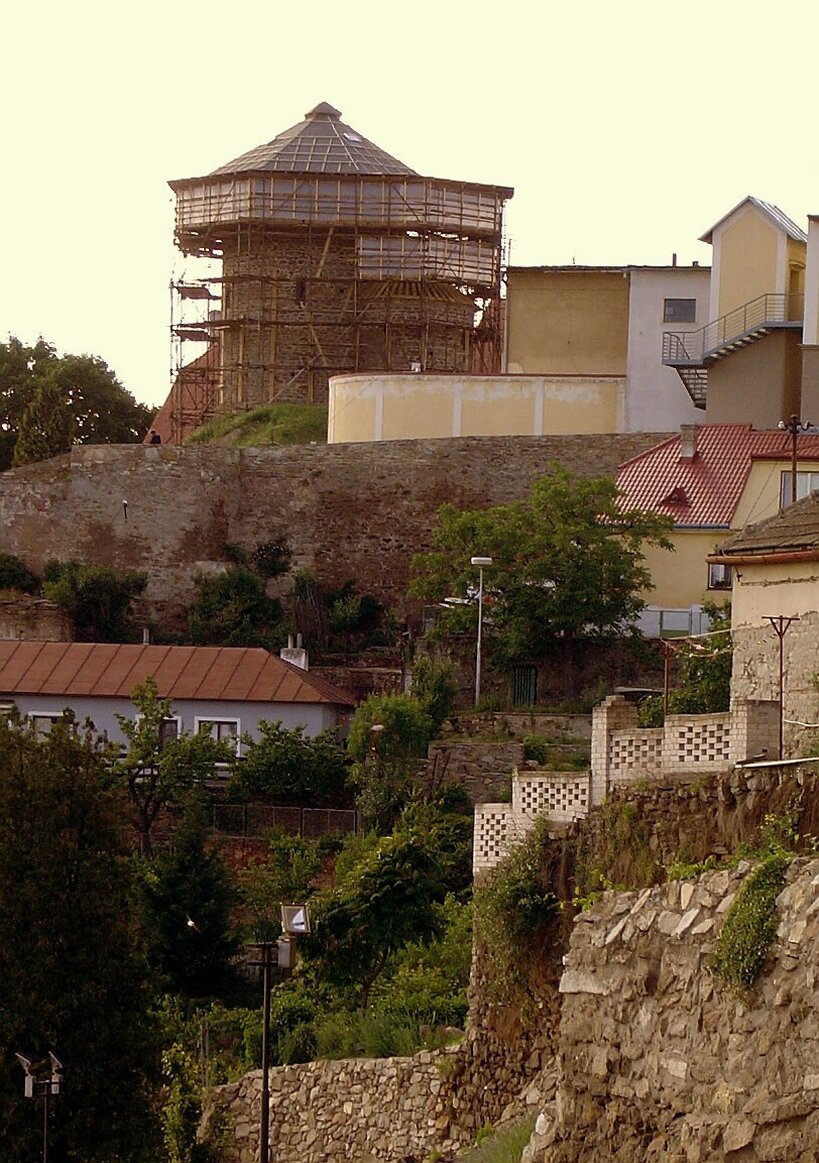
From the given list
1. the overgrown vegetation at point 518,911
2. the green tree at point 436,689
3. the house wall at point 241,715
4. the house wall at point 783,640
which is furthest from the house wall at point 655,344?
the overgrown vegetation at point 518,911

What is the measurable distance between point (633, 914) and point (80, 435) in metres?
41.7

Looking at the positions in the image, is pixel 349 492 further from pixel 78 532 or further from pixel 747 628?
pixel 747 628

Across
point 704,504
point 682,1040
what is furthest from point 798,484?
point 682,1040

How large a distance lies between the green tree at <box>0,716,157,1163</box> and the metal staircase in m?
21.2

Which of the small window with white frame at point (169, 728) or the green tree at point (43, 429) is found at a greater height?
the green tree at point (43, 429)

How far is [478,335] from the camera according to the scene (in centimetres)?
5206

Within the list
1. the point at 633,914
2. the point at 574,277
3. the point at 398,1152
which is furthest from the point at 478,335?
the point at 633,914

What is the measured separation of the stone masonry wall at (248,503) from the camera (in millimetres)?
Result: 42594

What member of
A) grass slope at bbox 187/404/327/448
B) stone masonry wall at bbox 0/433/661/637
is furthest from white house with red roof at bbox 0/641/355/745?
grass slope at bbox 187/404/327/448

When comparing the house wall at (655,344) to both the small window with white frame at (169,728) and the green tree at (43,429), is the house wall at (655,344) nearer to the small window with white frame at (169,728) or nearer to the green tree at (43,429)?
the green tree at (43,429)

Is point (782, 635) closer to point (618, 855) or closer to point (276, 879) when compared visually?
point (618, 855)

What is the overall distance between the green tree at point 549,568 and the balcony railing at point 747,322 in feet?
20.8

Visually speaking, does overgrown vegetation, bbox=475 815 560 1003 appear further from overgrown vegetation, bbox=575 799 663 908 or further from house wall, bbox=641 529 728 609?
house wall, bbox=641 529 728 609

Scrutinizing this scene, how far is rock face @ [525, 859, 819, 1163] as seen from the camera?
12.2 meters
